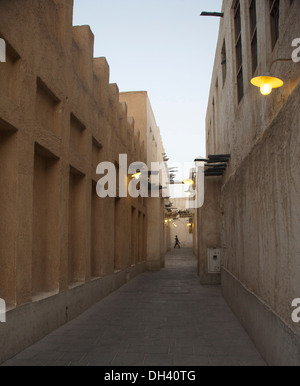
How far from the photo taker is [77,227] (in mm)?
9867

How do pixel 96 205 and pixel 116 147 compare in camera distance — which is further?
pixel 116 147

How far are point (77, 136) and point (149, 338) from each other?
5.38 metres

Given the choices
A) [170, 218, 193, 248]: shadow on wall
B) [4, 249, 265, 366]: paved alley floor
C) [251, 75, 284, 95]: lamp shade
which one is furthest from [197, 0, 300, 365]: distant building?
[170, 218, 193, 248]: shadow on wall

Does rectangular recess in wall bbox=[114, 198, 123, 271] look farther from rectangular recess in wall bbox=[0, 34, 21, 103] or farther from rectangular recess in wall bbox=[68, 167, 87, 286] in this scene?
rectangular recess in wall bbox=[0, 34, 21, 103]

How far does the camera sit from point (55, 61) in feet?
25.6

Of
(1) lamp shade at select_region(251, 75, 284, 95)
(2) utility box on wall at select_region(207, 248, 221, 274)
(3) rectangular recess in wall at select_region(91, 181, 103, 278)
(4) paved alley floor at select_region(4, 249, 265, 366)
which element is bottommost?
(4) paved alley floor at select_region(4, 249, 265, 366)

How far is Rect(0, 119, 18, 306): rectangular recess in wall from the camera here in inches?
234

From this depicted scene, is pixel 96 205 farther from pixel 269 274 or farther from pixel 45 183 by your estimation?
pixel 269 274

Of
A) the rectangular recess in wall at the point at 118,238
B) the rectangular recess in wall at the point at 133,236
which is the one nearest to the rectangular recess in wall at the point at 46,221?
the rectangular recess in wall at the point at 118,238

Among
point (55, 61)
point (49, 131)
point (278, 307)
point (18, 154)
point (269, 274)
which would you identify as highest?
point (55, 61)

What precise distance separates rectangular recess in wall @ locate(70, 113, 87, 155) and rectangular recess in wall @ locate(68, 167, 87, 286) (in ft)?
2.20

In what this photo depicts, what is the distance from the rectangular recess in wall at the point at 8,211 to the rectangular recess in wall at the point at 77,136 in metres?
3.24
